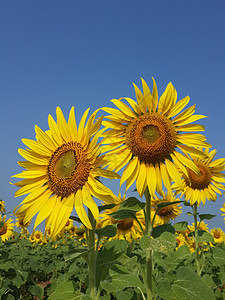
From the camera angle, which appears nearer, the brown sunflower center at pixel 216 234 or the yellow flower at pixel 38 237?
the brown sunflower center at pixel 216 234

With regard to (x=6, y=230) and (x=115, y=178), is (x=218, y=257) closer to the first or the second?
(x=115, y=178)

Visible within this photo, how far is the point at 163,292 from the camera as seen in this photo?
2896 mm

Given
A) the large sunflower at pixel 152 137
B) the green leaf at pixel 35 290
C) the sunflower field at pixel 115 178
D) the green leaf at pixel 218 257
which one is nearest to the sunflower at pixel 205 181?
the green leaf at pixel 218 257

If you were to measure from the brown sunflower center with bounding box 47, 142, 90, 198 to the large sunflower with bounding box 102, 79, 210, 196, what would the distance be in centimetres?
46

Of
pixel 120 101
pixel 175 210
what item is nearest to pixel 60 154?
pixel 120 101

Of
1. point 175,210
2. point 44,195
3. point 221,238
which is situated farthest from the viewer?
point 221,238

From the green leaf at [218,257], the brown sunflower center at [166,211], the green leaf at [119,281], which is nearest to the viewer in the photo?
the green leaf at [119,281]

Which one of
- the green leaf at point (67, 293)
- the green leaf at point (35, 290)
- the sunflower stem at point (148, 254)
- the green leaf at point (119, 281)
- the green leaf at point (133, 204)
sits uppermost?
the green leaf at point (133, 204)

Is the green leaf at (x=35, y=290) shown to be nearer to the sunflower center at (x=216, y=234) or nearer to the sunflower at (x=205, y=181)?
the sunflower at (x=205, y=181)

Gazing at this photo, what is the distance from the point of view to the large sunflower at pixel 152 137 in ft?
11.4

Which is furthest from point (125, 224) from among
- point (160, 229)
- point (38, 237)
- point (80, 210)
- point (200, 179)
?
point (38, 237)

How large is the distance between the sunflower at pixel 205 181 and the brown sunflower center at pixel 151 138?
238 centimetres

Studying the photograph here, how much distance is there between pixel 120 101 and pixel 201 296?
87.5 inches

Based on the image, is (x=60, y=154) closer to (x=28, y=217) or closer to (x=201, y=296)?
(x=28, y=217)
